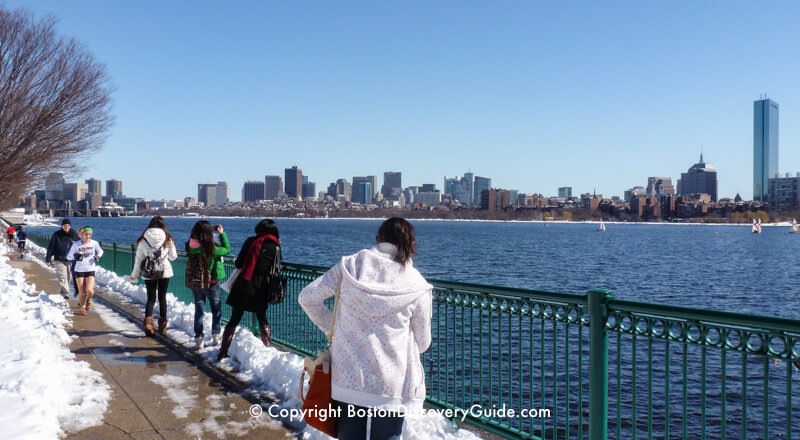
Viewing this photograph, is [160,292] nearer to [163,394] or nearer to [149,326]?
[149,326]

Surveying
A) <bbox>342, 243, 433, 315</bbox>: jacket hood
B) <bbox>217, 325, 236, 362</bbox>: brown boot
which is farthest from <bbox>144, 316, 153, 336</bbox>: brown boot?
<bbox>342, 243, 433, 315</bbox>: jacket hood

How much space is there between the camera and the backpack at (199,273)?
849 cm

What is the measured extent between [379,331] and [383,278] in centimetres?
32

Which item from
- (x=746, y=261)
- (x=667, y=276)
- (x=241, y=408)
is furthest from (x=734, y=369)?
(x=746, y=261)

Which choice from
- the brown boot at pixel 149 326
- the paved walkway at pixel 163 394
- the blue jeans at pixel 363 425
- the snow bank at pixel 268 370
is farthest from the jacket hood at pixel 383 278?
the brown boot at pixel 149 326

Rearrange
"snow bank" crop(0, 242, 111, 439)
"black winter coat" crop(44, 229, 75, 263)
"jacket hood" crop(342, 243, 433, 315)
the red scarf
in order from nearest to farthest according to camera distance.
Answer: "jacket hood" crop(342, 243, 433, 315), "snow bank" crop(0, 242, 111, 439), the red scarf, "black winter coat" crop(44, 229, 75, 263)

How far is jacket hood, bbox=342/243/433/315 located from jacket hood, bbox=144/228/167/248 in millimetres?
6767

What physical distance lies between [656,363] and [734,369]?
1.92m

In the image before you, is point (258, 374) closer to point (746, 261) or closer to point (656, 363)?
point (656, 363)

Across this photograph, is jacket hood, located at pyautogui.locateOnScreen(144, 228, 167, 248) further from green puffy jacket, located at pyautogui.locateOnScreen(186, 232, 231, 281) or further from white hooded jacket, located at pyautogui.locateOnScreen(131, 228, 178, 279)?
green puffy jacket, located at pyautogui.locateOnScreen(186, 232, 231, 281)

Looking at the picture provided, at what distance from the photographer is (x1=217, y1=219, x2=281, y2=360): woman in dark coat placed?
748 cm

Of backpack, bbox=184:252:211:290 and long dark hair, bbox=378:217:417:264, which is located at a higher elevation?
long dark hair, bbox=378:217:417:264

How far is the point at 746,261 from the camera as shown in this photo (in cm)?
6481

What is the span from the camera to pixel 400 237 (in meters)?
3.65
